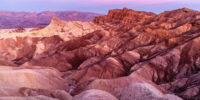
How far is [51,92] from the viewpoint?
546 inches

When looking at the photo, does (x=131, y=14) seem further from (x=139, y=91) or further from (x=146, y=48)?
(x=139, y=91)

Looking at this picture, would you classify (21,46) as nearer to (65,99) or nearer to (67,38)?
(67,38)

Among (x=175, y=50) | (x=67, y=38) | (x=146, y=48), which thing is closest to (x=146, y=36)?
(x=146, y=48)

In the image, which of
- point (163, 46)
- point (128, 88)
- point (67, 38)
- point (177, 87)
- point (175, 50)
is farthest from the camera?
point (67, 38)

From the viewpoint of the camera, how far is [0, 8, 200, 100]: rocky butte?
13.5 meters

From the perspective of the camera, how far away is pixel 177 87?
19297 millimetres

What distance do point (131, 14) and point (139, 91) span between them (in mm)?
52031

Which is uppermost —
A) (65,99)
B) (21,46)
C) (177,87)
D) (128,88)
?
(128,88)

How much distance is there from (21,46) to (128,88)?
3988 cm

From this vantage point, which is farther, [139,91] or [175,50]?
[175,50]

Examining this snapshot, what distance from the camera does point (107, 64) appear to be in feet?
86.0

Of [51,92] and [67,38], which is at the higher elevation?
[51,92]

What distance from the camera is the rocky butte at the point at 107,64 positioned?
13469 mm

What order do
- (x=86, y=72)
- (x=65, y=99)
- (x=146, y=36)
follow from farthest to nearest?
(x=146, y=36), (x=86, y=72), (x=65, y=99)
